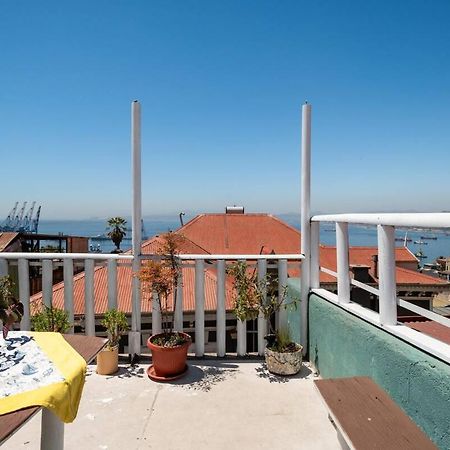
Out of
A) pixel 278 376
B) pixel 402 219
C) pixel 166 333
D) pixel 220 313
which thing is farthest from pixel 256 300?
pixel 402 219

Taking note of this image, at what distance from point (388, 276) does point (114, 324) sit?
247cm

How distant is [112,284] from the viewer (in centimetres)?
328

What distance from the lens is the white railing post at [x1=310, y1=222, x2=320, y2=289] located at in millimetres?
3281

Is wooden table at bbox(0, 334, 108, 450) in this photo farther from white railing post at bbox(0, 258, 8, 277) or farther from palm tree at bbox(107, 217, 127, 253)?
palm tree at bbox(107, 217, 127, 253)

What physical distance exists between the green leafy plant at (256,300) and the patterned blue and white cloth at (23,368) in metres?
1.86

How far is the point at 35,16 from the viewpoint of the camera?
14.4 ft

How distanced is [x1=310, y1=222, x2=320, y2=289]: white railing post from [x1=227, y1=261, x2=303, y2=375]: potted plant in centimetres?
29

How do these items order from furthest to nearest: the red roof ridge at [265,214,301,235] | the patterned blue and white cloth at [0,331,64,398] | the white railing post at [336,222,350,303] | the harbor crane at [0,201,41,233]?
the harbor crane at [0,201,41,233] < the red roof ridge at [265,214,301,235] < the white railing post at [336,222,350,303] < the patterned blue and white cloth at [0,331,64,398]

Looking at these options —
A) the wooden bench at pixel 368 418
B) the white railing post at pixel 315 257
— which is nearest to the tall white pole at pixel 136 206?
the white railing post at pixel 315 257

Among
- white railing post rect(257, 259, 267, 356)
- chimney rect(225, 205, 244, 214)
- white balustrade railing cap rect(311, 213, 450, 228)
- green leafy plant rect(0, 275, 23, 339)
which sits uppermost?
chimney rect(225, 205, 244, 214)

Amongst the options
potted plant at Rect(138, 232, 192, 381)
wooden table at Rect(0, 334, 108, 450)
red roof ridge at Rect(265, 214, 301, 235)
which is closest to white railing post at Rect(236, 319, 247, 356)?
potted plant at Rect(138, 232, 192, 381)

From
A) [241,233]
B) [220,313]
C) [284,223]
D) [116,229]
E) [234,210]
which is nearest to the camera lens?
[220,313]

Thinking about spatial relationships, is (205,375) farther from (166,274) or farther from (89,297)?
(89,297)

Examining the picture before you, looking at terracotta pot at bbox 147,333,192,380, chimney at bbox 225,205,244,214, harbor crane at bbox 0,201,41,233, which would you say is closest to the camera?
terracotta pot at bbox 147,333,192,380
